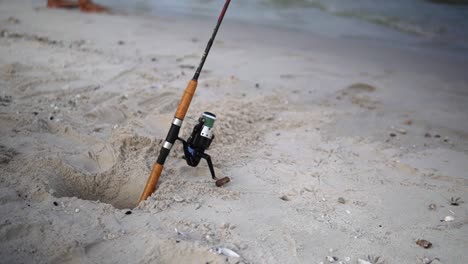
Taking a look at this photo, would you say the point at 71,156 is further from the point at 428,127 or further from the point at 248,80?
the point at 428,127

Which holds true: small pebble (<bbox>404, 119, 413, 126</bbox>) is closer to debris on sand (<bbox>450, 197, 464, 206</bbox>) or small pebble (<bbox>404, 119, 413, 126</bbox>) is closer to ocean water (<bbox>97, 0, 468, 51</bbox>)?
debris on sand (<bbox>450, 197, 464, 206</bbox>)

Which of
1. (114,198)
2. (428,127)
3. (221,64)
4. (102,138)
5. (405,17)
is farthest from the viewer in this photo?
(405,17)

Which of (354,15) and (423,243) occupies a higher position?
(354,15)


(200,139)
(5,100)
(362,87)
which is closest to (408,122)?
(362,87)

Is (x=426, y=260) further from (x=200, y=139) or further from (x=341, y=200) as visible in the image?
(x=200, y=139)

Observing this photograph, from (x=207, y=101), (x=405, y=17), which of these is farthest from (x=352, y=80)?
(x=405, y=17)

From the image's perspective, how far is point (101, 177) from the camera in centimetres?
278

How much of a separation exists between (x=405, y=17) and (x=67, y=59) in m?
7.06

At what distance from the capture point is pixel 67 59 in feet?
16.0

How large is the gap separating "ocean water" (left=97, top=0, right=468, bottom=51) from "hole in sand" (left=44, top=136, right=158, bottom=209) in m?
5.44

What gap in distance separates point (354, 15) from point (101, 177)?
7870mm

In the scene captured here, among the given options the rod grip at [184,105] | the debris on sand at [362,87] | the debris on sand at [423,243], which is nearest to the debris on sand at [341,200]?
the debris on sand at [423,243]

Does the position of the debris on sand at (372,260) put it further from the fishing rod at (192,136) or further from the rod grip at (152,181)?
the rod grip at (152,181)

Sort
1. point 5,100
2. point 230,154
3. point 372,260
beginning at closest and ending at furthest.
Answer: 1. point 372,260
2. point 230,154
3. point 5,100
